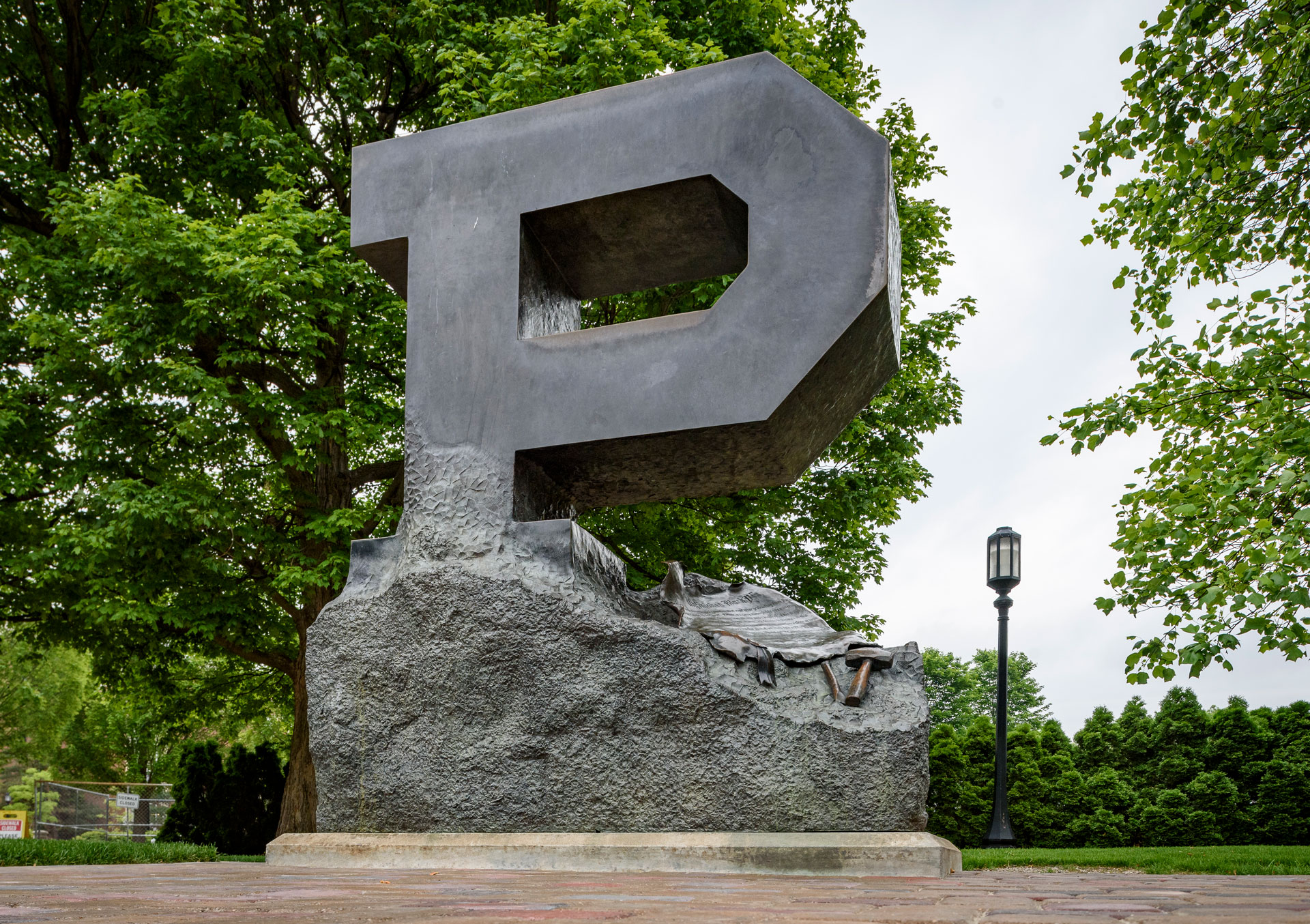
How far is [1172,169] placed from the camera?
939 centimetres

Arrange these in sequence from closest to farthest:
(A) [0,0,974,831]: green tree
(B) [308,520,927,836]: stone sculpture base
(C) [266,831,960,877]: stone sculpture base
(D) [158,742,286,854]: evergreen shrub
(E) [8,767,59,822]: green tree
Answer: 1. (C) [266,831,960,877]: stone sculpture base
2. (B) [308,520,927,836]: stone sculpture base
3. (A) [0,0,974,831]: green tree
4. (D) [158,742,286,854]: evergreen shrub
5. (E) [8,767,59,822]: green tree

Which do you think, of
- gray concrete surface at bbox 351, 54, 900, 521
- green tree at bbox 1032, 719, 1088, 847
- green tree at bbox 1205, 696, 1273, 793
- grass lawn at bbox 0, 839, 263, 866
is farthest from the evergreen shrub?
green tree at bbox 1205, 696, 1273, 793

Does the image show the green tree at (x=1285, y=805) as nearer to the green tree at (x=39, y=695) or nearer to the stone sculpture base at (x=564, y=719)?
the stone sculpture base at (x=564, y=719)

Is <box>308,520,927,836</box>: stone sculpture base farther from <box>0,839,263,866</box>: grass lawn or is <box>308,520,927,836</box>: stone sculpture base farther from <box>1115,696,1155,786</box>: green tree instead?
<box>1115,696,1155,786</box>: green tree

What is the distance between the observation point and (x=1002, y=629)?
10.7 meters

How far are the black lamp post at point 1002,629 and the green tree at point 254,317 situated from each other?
4.14ft

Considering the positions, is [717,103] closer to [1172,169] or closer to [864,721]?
[864,721]

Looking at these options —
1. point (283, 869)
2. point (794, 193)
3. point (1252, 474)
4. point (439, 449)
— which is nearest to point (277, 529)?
point (439, 449)

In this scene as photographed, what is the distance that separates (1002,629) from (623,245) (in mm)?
7209

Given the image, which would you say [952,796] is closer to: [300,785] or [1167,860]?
[1167,860]

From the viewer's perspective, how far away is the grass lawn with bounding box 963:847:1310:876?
A: 24.3ft

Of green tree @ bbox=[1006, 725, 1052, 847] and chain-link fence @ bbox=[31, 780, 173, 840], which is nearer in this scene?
green tree @ bbox=[1006, 725, 1052, 847]

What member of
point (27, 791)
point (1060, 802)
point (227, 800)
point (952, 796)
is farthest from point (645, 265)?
point (27, 791)

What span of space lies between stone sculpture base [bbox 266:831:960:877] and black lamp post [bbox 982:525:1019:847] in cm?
635
